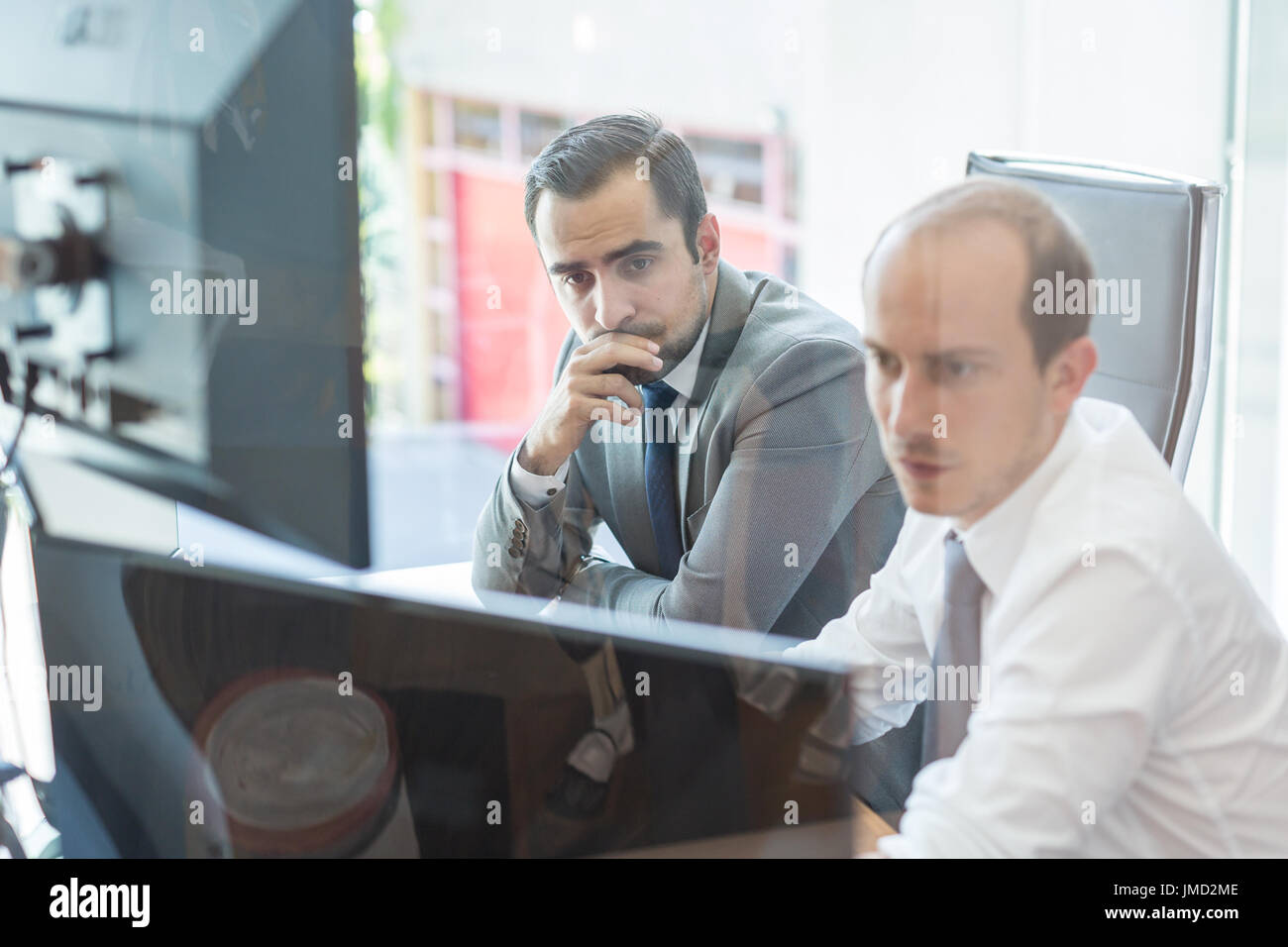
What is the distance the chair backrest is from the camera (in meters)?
1.19

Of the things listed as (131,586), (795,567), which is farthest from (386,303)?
(795,567)

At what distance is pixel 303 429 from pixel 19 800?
1.64ft

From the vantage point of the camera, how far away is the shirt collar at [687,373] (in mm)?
1106

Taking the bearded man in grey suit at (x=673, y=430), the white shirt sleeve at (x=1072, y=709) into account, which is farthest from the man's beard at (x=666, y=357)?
the white shirt sleeve at (x=1072, y=709)

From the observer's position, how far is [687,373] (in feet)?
3.64

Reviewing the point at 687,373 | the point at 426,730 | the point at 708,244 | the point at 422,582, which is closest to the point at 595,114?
the point at 708,244

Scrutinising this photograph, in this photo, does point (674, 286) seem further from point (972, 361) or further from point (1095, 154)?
point (1095, 154)

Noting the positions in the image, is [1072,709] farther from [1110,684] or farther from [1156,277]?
[1156,277]

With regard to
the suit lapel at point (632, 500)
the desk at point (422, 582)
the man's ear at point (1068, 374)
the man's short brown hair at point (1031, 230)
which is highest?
the man's short brown hair at point (1031, 230)

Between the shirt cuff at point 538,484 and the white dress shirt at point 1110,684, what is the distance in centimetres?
41

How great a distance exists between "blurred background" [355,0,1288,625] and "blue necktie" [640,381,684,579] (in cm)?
14

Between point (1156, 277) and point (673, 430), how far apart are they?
0.61 metres

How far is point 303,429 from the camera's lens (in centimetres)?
114

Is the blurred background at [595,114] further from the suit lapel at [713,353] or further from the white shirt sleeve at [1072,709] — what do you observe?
the white shirt sleeve at [1072,709]
